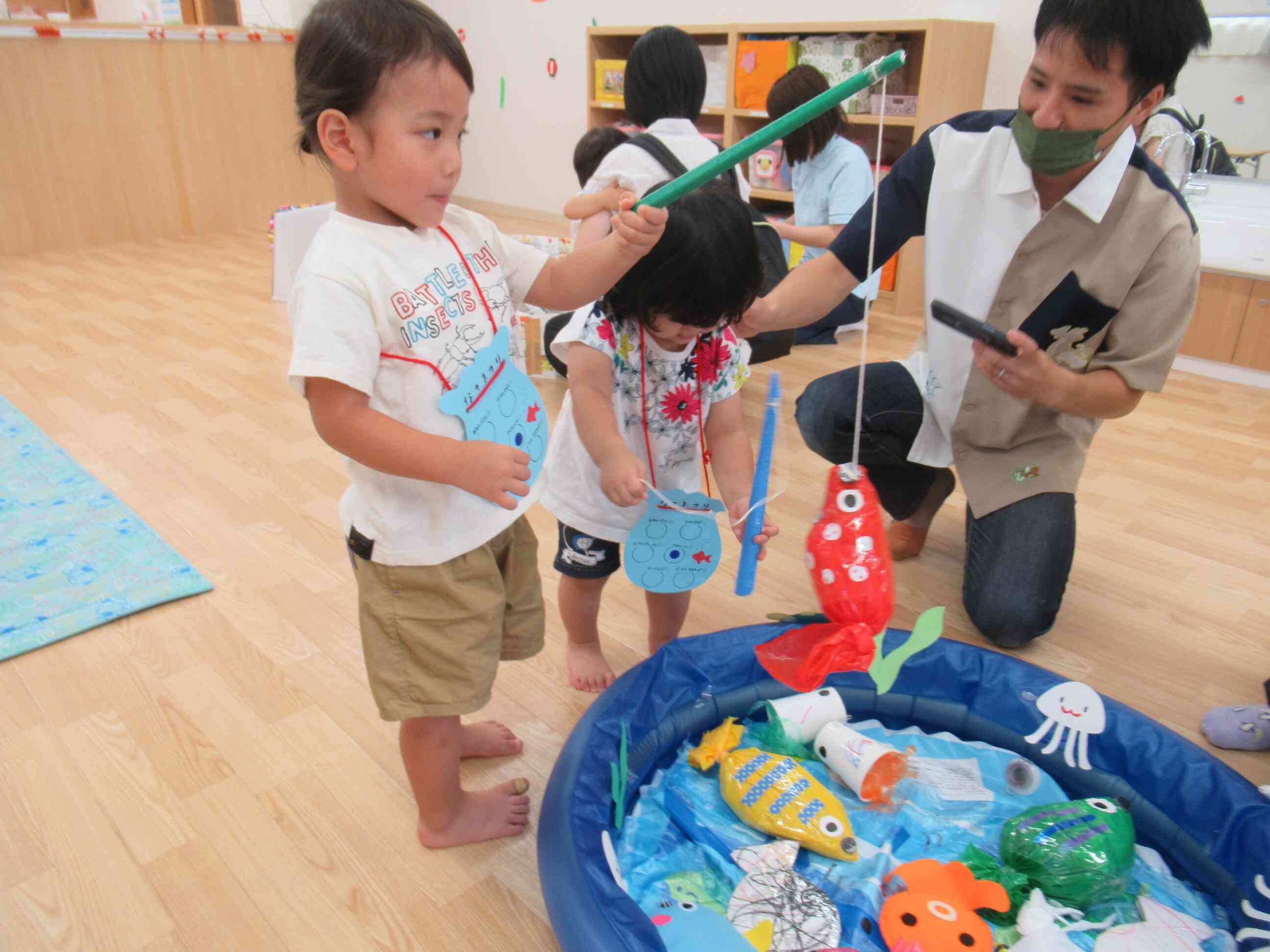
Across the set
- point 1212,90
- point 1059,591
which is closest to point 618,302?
point 1059,591

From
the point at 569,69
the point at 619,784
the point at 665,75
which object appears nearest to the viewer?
the point at 619,784

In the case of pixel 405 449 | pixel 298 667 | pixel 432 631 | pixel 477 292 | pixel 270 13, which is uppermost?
pixel 270 13

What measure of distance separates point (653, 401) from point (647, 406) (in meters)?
0.01

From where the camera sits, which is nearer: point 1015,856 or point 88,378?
point 1015,856

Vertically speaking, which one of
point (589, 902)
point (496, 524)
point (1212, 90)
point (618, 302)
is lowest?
point (589, 902)

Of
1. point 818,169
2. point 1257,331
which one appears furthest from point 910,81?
point 1257,331

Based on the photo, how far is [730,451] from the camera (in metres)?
1.16

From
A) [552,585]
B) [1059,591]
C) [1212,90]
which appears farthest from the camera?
[1212,90]

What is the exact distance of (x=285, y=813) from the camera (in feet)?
3.65

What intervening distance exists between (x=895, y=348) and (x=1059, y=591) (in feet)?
4.97

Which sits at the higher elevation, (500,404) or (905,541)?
(500,404)

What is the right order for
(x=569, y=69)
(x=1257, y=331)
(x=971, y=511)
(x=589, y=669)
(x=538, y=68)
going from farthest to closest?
(x=538, y=68) → (x=569, y=69) → (x=1257, y=331) → (x=971, y=511) → (x=589, y=669)

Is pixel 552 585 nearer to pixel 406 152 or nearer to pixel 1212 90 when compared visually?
pixel 406 152

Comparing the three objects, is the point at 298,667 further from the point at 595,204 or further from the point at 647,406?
the point at 595,204
